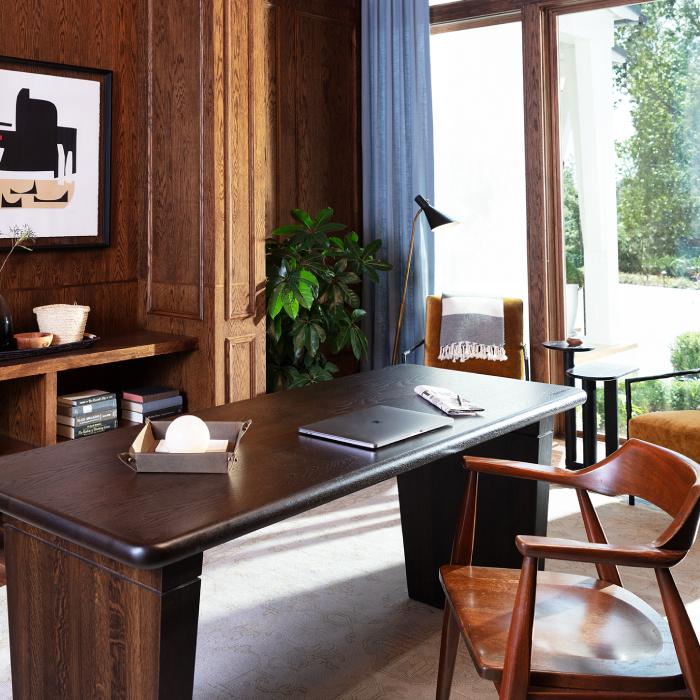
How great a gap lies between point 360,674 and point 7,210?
2.58m

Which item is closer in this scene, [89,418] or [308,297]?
[89,418]

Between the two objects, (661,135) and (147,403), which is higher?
(661,135)

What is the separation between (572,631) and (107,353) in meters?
2.68

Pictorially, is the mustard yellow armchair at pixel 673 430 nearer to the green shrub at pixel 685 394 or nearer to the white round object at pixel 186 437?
the green shrub at pixel 685 394

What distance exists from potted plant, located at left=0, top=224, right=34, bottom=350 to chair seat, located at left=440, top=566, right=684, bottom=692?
2.41 meters

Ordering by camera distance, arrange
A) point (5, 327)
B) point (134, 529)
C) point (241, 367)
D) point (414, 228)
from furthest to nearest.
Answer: point (414, 228) → point (241, 367) → point (5, 327) → point (134, 529)

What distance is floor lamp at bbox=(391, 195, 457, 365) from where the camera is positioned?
501 centimetres

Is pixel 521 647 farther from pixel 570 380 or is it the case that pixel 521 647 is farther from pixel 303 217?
pixel 303 217

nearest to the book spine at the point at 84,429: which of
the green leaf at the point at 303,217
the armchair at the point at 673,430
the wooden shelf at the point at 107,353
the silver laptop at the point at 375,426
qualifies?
the wooden shelf at the point at 107,353

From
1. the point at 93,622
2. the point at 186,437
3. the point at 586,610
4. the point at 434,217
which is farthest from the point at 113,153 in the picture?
the point at 586,610

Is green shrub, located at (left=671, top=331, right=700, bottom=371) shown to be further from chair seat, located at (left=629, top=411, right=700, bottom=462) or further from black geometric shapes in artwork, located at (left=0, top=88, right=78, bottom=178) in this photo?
black geometric shapes in artwork, located at (left=0, top=88, right=78, bottom=178)

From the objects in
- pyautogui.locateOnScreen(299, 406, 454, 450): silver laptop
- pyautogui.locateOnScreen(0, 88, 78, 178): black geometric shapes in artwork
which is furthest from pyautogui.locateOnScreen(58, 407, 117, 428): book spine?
pyautogui.locateOnScreen(299, 406, 454, 450): silver laptop

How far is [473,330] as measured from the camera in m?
4.98

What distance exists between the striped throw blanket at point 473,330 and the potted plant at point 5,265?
7.41 feet
